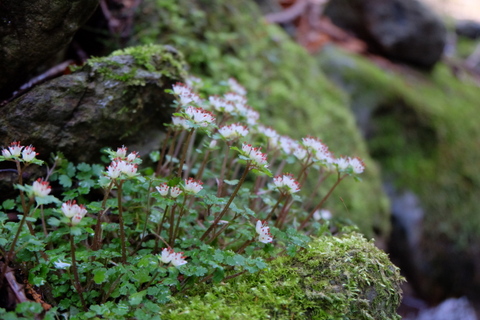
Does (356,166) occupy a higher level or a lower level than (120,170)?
lower

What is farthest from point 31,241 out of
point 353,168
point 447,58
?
point 447,58

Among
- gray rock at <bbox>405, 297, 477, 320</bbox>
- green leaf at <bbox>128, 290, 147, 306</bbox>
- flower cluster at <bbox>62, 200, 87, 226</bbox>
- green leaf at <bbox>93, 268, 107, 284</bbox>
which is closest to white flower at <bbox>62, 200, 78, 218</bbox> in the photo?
flower cluster at <bbox>62, 200, 87, 226</bbox>

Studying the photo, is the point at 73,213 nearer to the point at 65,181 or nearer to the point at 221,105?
the point at 65,181

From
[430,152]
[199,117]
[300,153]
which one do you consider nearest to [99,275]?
[199,117]

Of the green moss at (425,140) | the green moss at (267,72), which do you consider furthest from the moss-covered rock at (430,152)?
the green moss at (267,72)

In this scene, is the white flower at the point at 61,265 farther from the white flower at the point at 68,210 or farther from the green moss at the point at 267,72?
the green moss at the point at 267,72

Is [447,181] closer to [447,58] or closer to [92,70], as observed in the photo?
[447,58]

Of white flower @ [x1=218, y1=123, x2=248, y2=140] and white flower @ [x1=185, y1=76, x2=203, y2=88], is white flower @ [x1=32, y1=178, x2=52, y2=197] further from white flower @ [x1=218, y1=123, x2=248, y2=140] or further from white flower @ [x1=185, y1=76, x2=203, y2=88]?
white flower @ [x1=185, y1=76, x2=203, y2=88]
